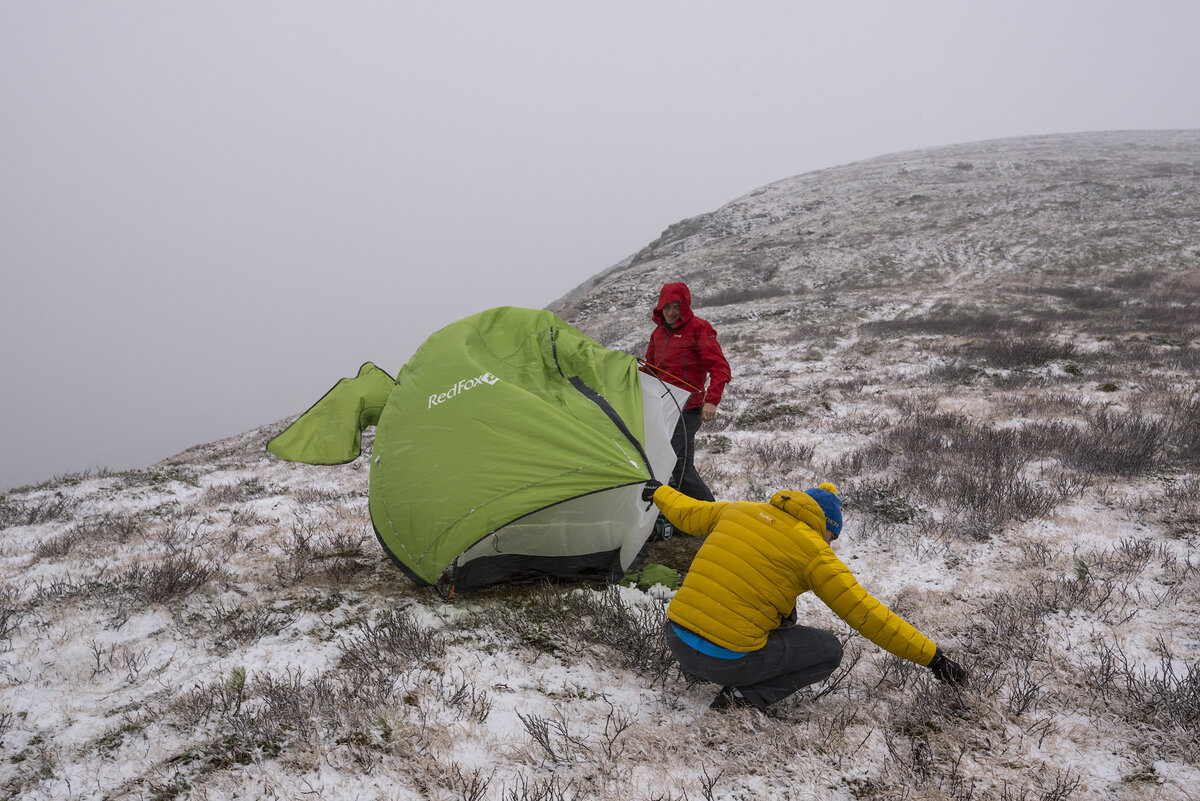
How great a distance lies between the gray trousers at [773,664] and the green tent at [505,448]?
1324 mm

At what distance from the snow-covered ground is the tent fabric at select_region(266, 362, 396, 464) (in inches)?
40.2

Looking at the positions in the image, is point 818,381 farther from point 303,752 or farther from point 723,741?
point 303,752

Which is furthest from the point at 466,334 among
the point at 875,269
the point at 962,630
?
the point at 875,269

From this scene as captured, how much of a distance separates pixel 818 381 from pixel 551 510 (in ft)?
33.4

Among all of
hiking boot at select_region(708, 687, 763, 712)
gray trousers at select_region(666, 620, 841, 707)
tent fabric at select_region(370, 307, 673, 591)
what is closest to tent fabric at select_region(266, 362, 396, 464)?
tent fabric at select_region(370, 307, 673, 591)

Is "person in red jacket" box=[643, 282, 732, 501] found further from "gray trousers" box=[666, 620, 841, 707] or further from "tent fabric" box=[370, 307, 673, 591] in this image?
"gray trousers" box=[666, 620, 841, 707]

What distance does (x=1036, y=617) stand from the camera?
4.02 metres

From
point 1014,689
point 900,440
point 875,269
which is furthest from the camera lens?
point 875,269

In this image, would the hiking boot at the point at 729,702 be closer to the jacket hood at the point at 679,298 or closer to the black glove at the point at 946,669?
the black glove at the point at 946,669

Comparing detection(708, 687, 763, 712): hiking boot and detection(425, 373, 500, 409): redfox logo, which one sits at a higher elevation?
detection(425, 373, 500, 409): redfox logo

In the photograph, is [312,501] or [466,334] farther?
[312,501]

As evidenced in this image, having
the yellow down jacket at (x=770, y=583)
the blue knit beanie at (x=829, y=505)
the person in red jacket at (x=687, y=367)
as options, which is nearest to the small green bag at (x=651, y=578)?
the person in red jacket at (x=687, y=367)

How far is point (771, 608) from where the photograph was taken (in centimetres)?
310

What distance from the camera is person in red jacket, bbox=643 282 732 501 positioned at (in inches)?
226
